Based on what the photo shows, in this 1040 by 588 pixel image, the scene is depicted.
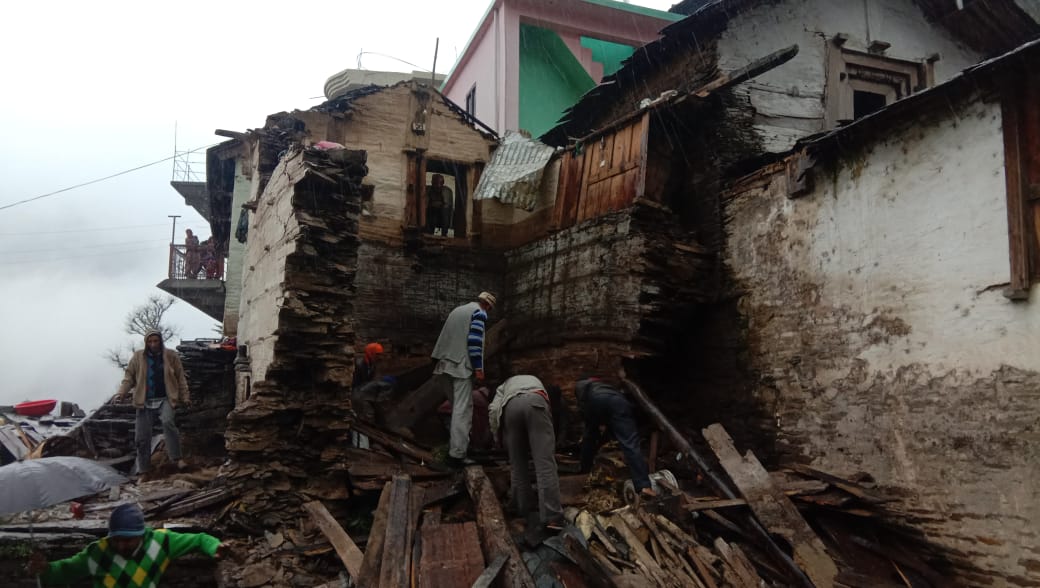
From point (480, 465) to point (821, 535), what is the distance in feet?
12.2

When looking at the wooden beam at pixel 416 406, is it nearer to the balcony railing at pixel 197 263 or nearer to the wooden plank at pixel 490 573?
the wooden plank at pixel 490 573

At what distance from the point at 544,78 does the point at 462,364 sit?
1202 centimetres

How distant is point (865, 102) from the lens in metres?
11.2

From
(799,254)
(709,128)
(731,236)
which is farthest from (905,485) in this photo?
(709,128)

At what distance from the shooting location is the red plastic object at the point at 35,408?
14039mm

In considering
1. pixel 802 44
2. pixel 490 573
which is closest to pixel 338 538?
pixel 490 573

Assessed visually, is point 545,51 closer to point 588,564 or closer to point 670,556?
point 670,556

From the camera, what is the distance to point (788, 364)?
7.75m

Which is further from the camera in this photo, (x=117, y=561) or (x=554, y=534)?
(x=554, y=534)

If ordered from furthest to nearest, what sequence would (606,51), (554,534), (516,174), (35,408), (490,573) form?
(606,51), (35,408), (516,174), (554,534), (490,573)

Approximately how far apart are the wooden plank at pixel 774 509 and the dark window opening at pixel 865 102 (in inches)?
283

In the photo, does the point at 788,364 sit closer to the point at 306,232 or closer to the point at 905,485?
the point at 905,485

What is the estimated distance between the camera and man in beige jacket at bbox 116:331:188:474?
830 centimetres

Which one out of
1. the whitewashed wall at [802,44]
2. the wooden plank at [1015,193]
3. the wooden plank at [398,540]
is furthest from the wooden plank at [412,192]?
the wooden plank at [1015,193]
